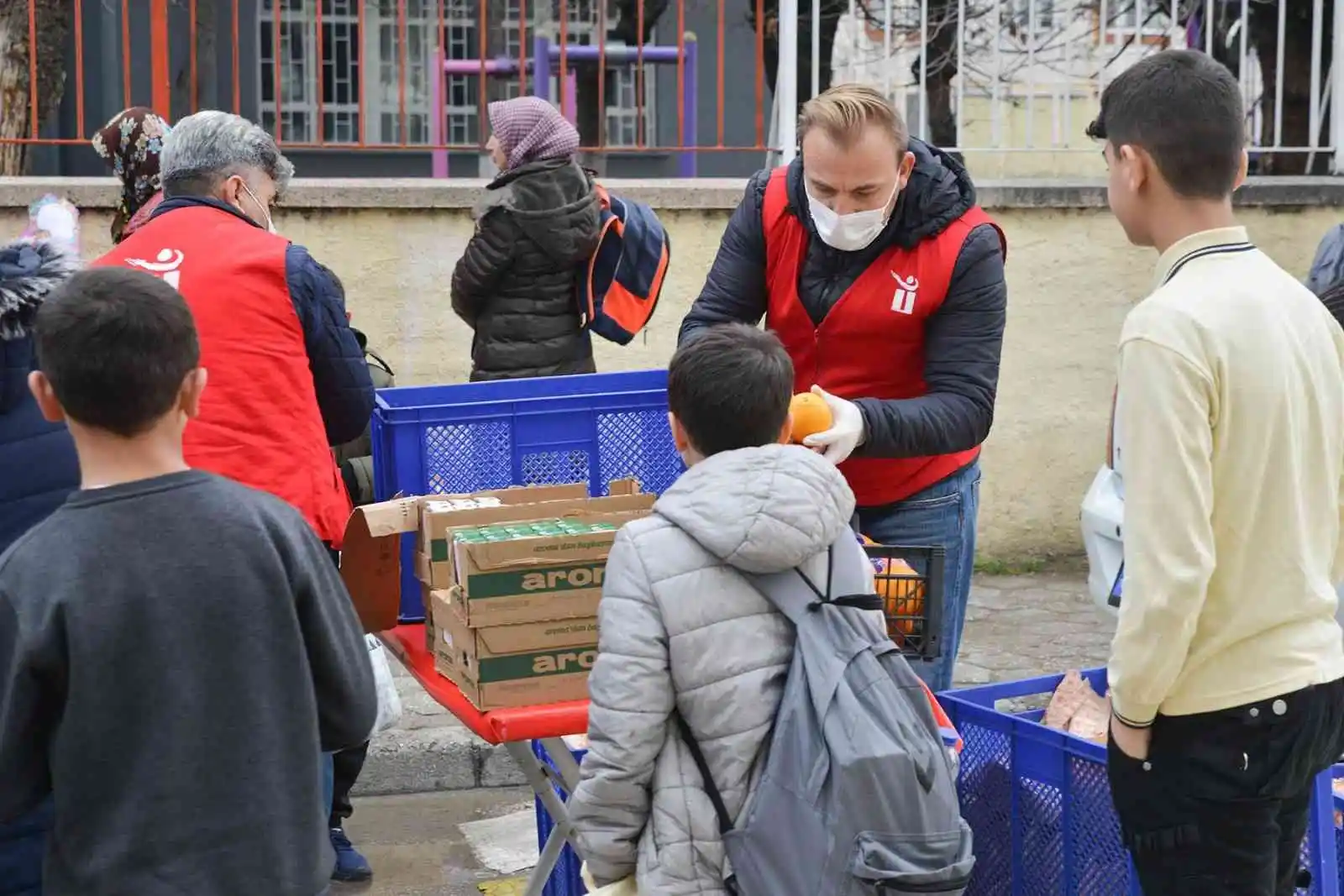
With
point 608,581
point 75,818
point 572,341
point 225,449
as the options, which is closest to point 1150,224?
point 608,581

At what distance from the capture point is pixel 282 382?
3500 mm

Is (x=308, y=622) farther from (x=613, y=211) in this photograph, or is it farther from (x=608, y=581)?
(x=613, y=211)

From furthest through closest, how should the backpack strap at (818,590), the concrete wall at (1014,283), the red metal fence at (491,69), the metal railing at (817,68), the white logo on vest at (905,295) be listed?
1. the metal railing at (817,68)
2. the red metal fence at (491,69)
3. the concrete wall at (1014,283)
4. the white logo on vest at (905,295)
5. the backpack strap at (818,590)

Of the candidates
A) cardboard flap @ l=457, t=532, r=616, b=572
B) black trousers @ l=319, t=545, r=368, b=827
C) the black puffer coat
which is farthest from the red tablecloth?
the black puffer coat

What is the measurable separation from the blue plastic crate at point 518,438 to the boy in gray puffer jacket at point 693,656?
2.93 ft

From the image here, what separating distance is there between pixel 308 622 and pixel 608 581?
443mm

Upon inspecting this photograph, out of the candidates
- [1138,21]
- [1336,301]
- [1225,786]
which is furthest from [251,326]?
[1138,21]

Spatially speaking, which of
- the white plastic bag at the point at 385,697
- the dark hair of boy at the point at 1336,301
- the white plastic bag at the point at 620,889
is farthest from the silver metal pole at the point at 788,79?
the white plastic bag at the point at 620,889

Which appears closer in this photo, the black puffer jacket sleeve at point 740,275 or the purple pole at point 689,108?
the black puffer jacket sleeve at point 740,275

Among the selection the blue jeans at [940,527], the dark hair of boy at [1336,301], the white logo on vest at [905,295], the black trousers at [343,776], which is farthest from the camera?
the black trousers at [343,776]

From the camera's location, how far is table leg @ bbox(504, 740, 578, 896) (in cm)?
323

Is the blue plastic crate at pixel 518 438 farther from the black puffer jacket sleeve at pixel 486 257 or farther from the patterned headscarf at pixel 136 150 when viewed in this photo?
the black puffer jacket sleeve at pixel 486 257

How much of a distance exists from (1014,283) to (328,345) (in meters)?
4.00

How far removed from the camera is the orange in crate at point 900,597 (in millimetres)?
2914
